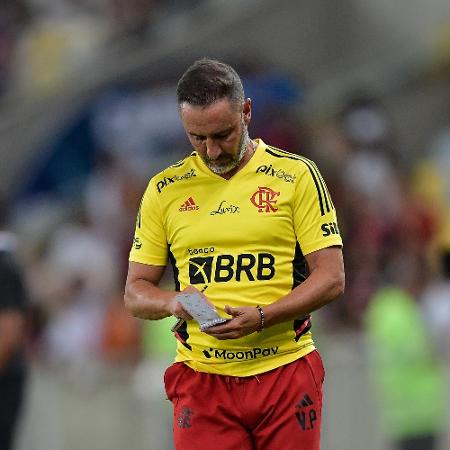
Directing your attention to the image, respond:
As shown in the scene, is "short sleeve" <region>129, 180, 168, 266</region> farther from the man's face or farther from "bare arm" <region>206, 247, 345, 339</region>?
"bare arm" <region>206, 247, 345, 339</region>

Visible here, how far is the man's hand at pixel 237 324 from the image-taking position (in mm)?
5395

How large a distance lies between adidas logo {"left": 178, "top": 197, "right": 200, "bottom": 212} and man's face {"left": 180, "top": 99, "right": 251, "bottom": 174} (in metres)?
0.18

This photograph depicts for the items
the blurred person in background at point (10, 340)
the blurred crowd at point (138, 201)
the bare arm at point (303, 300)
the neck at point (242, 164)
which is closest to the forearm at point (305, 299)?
the bare arm at point (303, 300)

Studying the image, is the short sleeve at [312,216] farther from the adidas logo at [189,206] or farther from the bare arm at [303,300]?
the adidas logo at [189,206]

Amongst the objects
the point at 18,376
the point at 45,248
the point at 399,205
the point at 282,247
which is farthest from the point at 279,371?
the point at 45,248

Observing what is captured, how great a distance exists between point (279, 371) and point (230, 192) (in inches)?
A: 29.3

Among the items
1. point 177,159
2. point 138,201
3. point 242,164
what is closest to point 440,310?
point 138,201

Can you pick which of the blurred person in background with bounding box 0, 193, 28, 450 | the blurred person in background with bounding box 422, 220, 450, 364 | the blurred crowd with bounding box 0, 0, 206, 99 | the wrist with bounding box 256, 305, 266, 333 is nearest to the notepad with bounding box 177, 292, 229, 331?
the wrist with bounding box 256, 305, 266, 333

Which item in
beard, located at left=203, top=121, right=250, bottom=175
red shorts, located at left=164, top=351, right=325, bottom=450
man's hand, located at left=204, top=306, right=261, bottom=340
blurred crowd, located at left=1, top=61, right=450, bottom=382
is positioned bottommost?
red shorts, located at left=164, top=351, right=325, bottom=450

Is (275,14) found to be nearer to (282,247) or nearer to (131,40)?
(131,40)

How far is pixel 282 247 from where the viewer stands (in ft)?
18.5

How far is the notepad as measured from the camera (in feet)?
17.7

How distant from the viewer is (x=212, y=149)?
18.2 ft

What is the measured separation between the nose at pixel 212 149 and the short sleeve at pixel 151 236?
375mm
